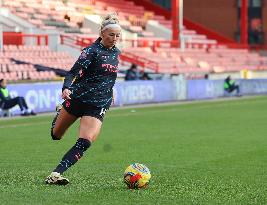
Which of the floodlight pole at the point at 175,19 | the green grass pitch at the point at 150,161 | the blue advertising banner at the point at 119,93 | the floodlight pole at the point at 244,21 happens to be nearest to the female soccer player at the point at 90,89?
the green grass pitch at the point at 150,161

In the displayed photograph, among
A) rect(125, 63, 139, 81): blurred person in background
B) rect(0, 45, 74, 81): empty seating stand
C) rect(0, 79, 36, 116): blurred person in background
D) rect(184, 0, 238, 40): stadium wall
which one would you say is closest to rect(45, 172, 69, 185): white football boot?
rect(0, 79, 36, 116): blurred person in background

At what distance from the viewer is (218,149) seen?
15.2 meters

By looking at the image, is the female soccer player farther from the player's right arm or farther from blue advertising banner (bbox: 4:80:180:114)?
blue advertising banner (bbox: 4:80:180:114)

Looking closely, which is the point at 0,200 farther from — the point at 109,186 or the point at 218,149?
the point at 218,149

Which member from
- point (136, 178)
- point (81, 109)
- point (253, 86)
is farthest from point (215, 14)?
point (136, 178)

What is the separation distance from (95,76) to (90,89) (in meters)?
0.17

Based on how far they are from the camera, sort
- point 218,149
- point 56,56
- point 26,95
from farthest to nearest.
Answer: point 56,56, point 26,95, point 218,149

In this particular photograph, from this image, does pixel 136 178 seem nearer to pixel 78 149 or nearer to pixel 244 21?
pixel 78 149

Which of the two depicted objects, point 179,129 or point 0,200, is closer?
point 0,200

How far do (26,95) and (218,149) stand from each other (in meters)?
12.5

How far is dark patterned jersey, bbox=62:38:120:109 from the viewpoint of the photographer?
979cm

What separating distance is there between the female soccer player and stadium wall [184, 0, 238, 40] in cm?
5786

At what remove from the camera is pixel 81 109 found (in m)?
9.89

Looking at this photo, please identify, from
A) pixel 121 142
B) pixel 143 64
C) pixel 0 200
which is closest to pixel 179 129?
pixel 121 142
